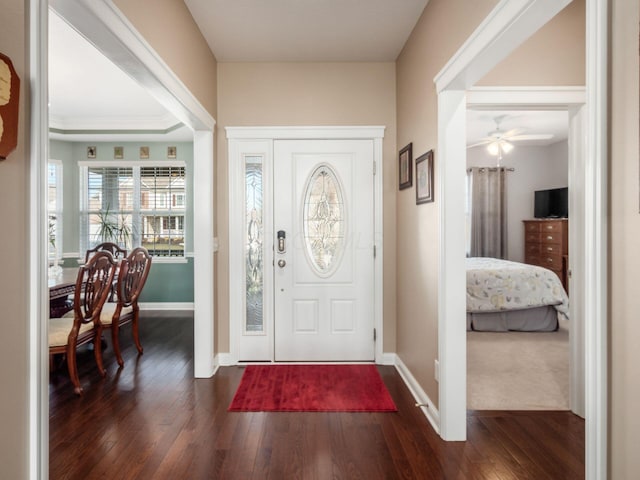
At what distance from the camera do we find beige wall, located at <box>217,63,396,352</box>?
137 inches

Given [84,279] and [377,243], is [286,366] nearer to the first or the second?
[377,243]

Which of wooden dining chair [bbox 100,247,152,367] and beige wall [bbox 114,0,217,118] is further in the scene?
wooden dining chair [bbox 100,247,152,367]

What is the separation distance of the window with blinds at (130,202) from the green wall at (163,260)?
0.11 metres

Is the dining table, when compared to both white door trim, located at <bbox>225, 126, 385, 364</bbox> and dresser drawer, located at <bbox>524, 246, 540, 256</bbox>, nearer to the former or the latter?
white door trim, located at <bbox>225, 126, 385, 364</bbox>

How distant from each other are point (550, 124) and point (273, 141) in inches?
183

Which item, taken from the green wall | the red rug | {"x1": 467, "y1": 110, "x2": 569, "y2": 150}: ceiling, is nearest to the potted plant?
the green wall

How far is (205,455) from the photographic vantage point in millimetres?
2072

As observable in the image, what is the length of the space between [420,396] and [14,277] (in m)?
2.52

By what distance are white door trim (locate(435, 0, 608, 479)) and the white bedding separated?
7.69 ft

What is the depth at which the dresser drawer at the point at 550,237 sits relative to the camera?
6149 mm

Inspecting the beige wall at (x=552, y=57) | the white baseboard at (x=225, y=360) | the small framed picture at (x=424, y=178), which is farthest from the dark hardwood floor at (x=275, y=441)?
the beige wall at (x=552, y=57)

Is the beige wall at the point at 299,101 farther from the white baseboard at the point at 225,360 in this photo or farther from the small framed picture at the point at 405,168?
the small framed picture at the point at 405,168

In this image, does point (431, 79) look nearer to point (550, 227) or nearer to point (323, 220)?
point (323, 220)

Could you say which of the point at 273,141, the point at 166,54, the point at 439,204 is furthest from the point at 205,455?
the point at 273,141
